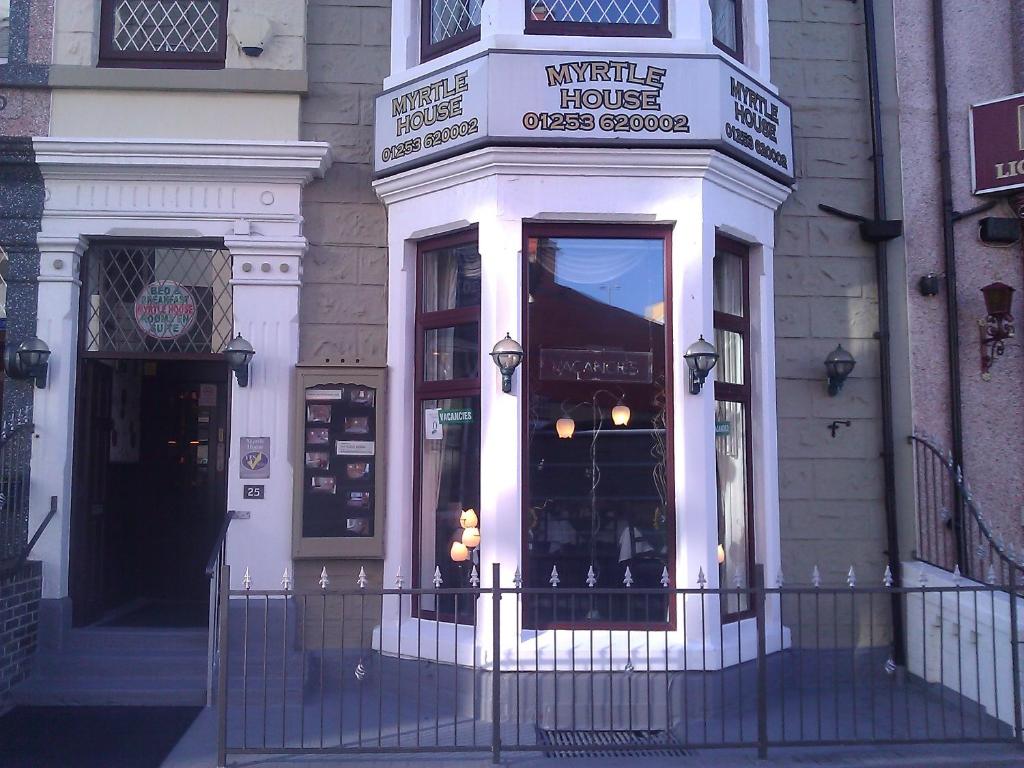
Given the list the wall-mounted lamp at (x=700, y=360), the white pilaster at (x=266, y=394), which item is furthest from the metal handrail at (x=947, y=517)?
the white pilaster at (x=266, y=394)

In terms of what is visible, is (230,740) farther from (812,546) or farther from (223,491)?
(812,546)

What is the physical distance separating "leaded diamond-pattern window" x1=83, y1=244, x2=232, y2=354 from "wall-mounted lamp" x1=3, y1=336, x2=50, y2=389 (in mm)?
396

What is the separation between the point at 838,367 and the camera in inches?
269

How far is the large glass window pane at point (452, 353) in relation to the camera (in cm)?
661

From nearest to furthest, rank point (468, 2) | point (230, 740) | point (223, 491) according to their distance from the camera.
Answer: point (230, 740)
point (468, 2)
point (223, 491)

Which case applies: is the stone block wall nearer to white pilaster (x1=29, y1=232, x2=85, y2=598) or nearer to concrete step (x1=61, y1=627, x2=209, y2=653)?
white pilaster (x1=29, y1=232, x2=85, y2=598)

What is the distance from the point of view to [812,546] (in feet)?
22.9

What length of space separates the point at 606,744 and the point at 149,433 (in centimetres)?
523

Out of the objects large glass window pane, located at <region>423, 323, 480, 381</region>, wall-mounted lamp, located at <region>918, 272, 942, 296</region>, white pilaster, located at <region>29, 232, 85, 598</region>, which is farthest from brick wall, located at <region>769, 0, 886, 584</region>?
white pilaster, located at <region>29, 232, 85, 598</region>

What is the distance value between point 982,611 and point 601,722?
2.71 m

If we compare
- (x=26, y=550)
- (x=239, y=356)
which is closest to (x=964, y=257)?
(x=239, y=356)

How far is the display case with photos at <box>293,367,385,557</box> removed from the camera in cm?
665

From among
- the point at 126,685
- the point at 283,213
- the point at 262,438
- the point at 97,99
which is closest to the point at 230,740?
the point at 126,685

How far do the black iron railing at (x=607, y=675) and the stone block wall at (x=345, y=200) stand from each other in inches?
76.9
